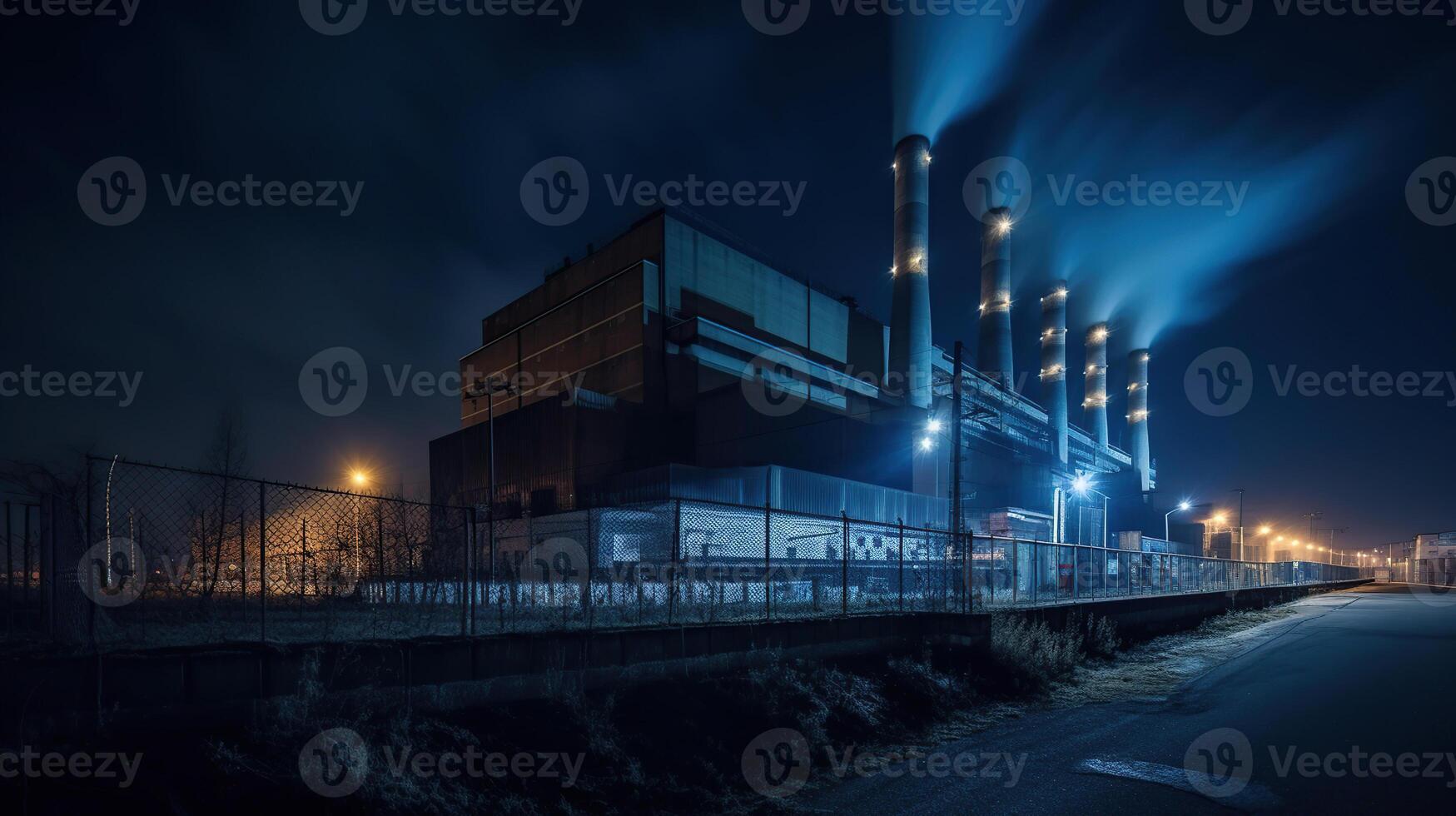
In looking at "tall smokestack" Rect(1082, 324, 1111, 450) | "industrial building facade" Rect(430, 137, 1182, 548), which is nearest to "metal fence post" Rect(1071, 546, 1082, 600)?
"industrial building facade" Rect(430, 137, 1182, 548)

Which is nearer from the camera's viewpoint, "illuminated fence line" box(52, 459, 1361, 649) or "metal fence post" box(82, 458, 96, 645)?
"metal fence post" box(82, 458, 96, 645)

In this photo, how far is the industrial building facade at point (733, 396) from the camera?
36938mm

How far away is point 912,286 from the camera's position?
156 feet

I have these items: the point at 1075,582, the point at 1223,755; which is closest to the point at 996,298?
the point at 1075,582

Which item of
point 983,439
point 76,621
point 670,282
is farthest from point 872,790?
point 983,439

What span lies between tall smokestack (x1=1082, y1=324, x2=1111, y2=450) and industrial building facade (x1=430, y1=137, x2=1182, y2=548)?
2997cm

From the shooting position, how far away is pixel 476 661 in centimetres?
704

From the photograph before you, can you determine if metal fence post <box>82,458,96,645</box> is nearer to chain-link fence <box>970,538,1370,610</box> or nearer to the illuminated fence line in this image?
the illuminated fence line

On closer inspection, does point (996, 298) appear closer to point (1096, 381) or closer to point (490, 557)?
point (1096, 381)

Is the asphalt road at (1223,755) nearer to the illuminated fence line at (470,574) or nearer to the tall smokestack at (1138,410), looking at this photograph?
the illuminated fence line at (470,574)

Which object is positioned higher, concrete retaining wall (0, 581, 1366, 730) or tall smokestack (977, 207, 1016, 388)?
tall smokestack (977, 207, 1016, 388)

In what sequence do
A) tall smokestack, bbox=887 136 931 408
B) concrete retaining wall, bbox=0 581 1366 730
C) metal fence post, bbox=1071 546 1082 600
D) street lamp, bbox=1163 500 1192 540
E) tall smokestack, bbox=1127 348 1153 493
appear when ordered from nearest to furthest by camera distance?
concrete retaining wall, bbox=0 581 1366 730 → metal fence post, bbox=1071 546 1082 600 → tall smokestack, bbox=887 136 931 408 → street lamp, bbox=1163 500 1192 540 → tall smokestack, bbox=1127 348 1153 493

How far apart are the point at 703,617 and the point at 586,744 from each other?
330 centimetres

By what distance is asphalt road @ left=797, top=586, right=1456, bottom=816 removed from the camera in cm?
648
